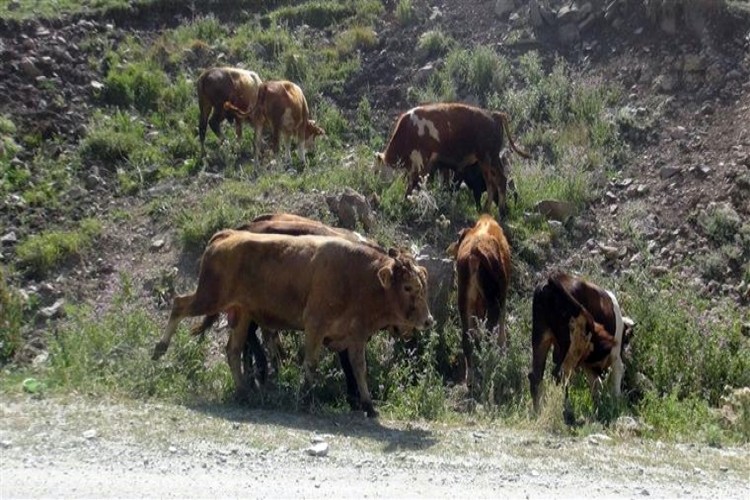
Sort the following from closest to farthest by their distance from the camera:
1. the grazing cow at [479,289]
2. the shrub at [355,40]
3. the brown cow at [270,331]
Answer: the brown cow at [270,331]
the grazing cow at [479,289]
the shrub at [355,40]

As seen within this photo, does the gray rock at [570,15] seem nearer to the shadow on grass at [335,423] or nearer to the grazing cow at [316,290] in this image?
the grazing cow at [316,290]

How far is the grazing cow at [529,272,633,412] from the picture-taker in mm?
13000

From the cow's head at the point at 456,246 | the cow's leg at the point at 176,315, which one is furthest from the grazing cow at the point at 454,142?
the cow's leg at the point at 176,315

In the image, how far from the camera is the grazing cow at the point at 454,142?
17531mm

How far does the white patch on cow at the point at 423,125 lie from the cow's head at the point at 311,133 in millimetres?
3202

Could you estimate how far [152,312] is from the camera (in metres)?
15.4

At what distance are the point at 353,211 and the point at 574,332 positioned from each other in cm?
432

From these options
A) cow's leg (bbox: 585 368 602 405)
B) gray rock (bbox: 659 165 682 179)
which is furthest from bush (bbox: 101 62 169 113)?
cow's leg (bbox: 585 368 602 405)

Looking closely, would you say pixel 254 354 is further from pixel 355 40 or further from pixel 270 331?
pixel 355 40

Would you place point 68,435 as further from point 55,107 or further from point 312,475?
point 55,107

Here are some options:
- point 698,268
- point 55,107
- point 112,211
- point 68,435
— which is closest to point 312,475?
point 68,435

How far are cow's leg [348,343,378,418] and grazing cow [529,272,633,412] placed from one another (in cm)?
199

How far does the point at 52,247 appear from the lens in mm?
16969

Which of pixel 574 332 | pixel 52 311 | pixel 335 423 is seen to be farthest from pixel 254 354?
pixel 52 311
